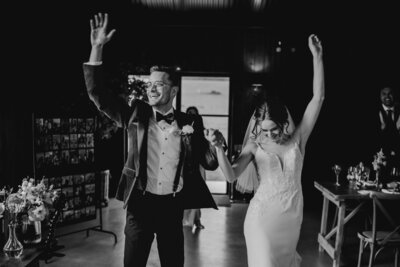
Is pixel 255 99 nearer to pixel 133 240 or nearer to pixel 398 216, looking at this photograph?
pixel 398 216

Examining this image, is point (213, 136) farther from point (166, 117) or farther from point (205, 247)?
point (205, 247)

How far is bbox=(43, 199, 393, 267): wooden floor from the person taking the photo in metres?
4.23

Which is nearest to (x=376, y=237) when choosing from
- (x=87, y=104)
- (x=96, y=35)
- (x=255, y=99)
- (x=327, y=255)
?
(x=327, y=255)

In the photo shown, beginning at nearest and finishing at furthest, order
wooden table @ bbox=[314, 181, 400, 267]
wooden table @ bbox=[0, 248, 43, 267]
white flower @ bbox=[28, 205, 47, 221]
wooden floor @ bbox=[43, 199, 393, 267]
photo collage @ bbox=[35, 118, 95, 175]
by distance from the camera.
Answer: wooden table @ bbox=[0, 248, 43, 267] < white flower @ bbox=[28, 205, 47, 221] < wooden table @ bbox=[314, 181, 400, 267] < wooden floor @ bbox=[43, 199, 393, 267] < photo collage @ bbox=[35, 118, 95, 175]

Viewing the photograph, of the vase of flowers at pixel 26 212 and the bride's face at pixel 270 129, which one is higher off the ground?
the bride's face at pixel 270 129

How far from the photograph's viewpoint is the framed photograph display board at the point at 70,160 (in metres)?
4.38

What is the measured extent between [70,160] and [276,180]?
9.59 ft

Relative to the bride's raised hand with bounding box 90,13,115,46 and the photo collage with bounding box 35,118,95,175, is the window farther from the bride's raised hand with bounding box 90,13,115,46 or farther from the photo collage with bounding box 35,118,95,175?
the bride's raised hand with bounding box 90,13,115,46

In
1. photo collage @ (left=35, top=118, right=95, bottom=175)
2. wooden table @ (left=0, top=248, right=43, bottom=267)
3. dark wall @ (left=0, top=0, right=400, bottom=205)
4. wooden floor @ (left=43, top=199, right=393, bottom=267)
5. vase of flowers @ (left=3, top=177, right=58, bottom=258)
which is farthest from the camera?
dark wall @ (left=0, top=0, right=400, bottom=205)

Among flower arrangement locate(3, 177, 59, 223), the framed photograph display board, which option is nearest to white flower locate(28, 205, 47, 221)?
flower arrangement locate(3, 177, 59, 223)

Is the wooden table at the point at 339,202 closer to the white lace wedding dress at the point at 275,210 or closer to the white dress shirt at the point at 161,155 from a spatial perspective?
the white lace wedding dress at the point at 275,210

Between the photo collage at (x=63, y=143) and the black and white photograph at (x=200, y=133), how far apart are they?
0.06ft

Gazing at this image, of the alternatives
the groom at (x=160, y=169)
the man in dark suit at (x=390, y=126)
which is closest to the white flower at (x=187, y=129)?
the groom at (x=160, y=169)

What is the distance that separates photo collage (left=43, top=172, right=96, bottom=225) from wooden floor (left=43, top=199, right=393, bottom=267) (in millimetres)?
313
